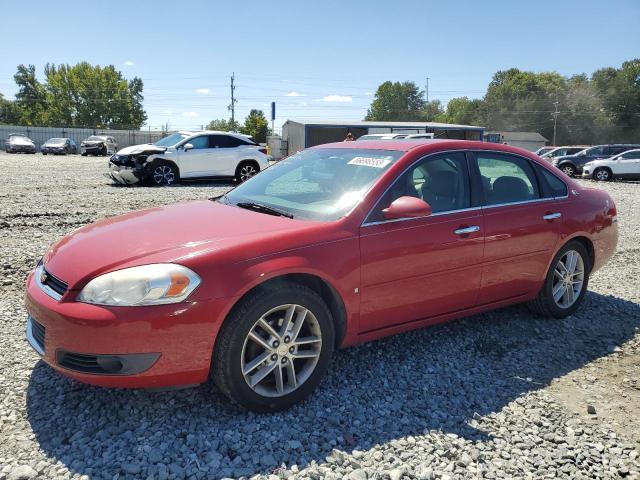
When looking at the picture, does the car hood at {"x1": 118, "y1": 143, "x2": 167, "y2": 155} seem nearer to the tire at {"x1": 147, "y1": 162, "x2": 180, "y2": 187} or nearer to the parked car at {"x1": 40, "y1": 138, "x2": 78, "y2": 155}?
the tire at {"x1": 147, "y1": 162, "x2": 180, "y2": 187}

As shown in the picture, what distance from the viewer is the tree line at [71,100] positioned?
86875mm

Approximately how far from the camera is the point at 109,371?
2.60 m

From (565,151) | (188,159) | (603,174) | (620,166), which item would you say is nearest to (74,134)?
(188,159)

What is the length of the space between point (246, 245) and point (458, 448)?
1.56m

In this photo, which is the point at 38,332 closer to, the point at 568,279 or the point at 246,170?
the point at 568,279

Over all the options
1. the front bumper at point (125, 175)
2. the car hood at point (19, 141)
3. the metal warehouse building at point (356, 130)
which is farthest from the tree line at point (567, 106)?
the front bumper at point (125, 175)

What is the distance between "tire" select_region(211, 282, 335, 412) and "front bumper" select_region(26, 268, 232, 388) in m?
0.10

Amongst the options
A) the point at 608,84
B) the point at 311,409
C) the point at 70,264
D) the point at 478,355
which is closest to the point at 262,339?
the point at 311,409

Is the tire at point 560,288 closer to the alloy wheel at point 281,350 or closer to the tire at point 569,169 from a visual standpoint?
the alloy wheel at point 281,350

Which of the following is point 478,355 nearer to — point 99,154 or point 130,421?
point 130,421

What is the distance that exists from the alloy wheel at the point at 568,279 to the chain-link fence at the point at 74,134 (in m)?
50.1

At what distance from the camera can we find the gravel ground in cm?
250

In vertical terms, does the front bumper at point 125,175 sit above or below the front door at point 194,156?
below

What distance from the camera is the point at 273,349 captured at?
2.90m
